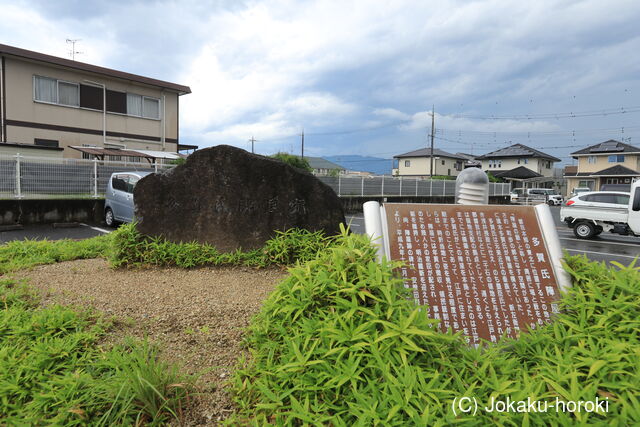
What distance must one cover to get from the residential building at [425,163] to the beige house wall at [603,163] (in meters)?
11.7

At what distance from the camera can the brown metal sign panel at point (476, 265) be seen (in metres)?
2.74

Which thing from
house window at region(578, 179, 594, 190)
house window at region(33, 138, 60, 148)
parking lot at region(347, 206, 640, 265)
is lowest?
parking lot at region(347, 206, 640, 265)

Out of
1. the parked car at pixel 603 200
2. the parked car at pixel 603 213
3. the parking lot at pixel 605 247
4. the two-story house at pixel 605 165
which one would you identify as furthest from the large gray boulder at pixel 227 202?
the two-story house at pixel 605 165

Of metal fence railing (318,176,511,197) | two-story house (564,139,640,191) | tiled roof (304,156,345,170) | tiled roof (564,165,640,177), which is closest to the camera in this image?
metal fence railing (318,176,511,197)

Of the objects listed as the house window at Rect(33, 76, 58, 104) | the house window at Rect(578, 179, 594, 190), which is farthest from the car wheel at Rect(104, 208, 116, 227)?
the house window at Rect(578, 179, 594, 190)

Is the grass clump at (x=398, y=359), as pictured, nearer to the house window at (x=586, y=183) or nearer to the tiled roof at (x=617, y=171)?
the tiled roof at (x=617, y=171)

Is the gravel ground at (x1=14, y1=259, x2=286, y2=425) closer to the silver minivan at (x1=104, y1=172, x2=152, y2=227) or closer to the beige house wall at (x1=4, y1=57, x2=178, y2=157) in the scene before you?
the silver minivan at (x1=104, y1=172, x2=152, y2=227)

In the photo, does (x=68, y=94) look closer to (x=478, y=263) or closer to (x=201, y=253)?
(x=201, y=253)

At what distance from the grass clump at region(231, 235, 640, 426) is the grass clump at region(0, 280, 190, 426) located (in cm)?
44

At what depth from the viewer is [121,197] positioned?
1029cm

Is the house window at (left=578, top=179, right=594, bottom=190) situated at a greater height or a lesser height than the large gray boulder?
greater

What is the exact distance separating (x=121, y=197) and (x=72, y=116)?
10.1 metres

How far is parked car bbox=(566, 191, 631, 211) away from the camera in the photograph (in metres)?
11.7

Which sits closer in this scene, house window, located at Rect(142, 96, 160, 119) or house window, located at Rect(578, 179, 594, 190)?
house window, located at Rect(142, 96, 160, 119)
